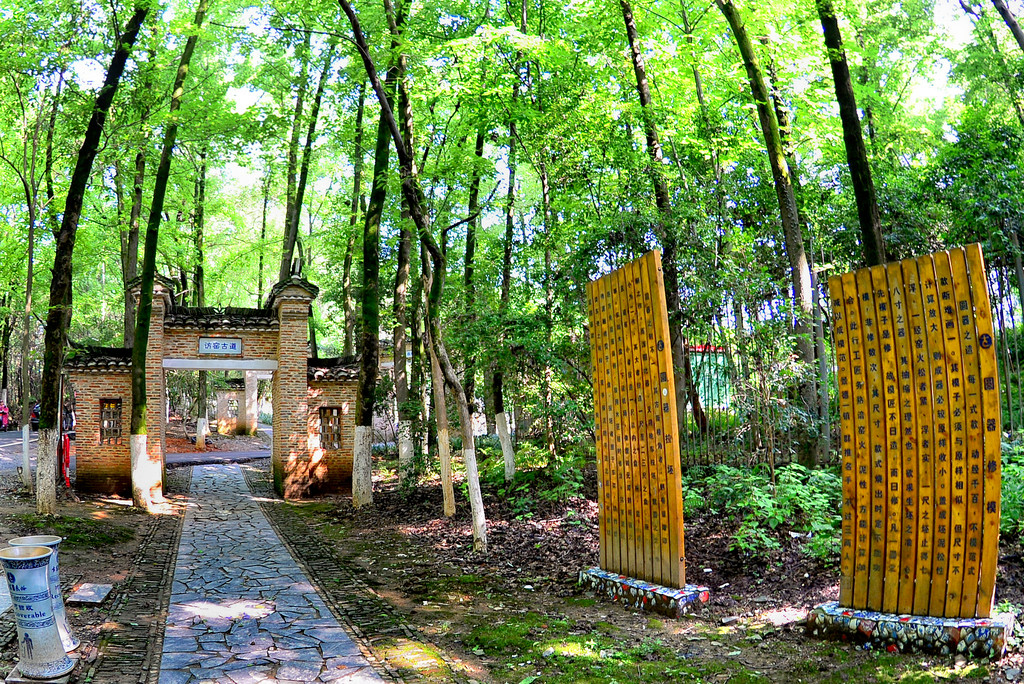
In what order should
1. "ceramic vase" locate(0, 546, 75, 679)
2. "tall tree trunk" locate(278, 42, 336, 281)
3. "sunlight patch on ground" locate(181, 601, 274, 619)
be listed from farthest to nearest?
"tall tree trunk" locate(278, 42, 336, 281), "sunlight patch on ground" locate(181, 601, 274, 619), "ceramic vase" locate(0, 546, 75, 679)

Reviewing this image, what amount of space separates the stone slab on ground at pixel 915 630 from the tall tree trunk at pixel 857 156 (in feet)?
11.7

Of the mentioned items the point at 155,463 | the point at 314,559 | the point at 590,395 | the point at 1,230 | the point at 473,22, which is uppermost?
the point at 473,22

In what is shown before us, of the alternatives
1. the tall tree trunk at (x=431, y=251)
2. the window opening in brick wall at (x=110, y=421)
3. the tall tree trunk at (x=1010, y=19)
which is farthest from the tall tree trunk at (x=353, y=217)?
the tall tree trunk at (x=1010, y=19)

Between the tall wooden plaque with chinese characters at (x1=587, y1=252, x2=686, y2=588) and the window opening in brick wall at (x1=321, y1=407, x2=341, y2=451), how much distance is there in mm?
9782

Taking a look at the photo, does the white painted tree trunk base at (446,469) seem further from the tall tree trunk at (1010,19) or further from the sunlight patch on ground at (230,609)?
the tall tree trunk at (1010,19)

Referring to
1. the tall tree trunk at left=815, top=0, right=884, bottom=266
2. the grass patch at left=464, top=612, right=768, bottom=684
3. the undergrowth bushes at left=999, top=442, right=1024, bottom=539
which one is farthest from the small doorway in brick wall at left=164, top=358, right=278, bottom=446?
the undergrowth bushes at left=999, top=442, right=1024, bottom=539

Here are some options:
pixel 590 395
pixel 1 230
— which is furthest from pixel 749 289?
pixel 1 230

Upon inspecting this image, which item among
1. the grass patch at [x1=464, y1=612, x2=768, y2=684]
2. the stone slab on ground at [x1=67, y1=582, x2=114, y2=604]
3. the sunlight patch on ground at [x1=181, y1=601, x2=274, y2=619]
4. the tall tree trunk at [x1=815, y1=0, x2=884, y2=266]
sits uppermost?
the tall tree trunk at [x1=815, y1=0, x2=884, y2=266]

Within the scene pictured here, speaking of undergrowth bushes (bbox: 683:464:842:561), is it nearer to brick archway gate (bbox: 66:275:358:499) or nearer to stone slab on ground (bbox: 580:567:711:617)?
stone slab on ground (bbox: 580:567:711:617)

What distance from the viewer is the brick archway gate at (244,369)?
48.2ft

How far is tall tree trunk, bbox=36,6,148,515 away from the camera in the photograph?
403 inches

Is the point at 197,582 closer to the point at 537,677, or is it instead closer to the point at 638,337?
the point at 537,677

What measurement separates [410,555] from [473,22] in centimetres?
826

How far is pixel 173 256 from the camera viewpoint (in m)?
19.9
